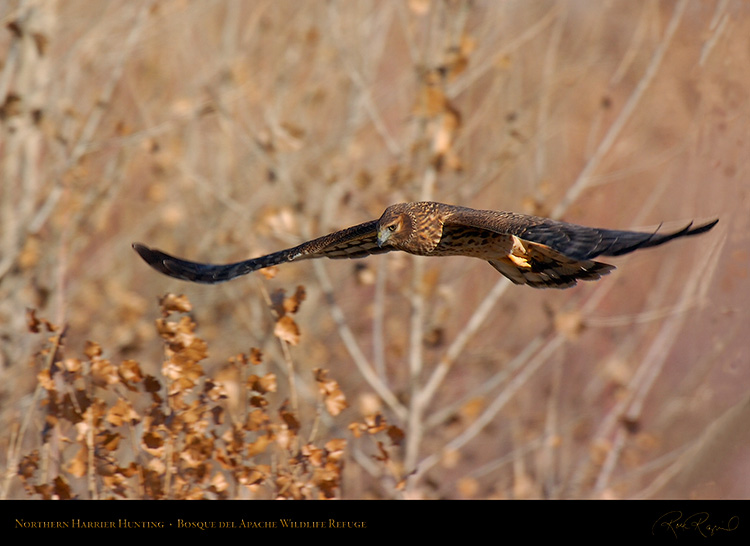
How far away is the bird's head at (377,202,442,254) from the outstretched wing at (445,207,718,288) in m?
0.12

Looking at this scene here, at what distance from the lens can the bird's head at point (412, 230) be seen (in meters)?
4.94

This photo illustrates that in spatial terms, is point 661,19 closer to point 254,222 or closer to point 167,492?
point 254,222

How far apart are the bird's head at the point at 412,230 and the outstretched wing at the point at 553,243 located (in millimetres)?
116

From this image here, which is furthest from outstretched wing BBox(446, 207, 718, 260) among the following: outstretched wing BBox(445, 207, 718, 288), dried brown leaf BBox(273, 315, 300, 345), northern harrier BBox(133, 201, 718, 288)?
dried brown leaf BBox(273, 315, 300, 345)

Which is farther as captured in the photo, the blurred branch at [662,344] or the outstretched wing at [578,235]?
the blurred branch at [662,344]

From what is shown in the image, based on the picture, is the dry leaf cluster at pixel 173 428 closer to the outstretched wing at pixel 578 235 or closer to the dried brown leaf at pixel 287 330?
Answer: the dried brown leaf at pixel 287 330

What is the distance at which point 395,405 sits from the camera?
6715 millimetres

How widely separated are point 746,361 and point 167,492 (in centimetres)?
487

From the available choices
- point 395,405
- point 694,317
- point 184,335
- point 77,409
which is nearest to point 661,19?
point 694,317

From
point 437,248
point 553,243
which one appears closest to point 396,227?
point 437,248

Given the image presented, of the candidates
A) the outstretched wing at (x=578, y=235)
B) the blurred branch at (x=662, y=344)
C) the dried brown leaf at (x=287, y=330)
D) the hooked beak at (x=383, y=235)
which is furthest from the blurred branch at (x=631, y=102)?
the dried brown leaf at (x=287, y=330)

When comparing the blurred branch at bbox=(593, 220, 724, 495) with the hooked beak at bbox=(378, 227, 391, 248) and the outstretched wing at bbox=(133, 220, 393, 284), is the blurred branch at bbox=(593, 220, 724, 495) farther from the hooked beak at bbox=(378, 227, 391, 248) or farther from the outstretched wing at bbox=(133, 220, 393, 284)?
the hooked beak at bbox=(378, 227, 391, 248)

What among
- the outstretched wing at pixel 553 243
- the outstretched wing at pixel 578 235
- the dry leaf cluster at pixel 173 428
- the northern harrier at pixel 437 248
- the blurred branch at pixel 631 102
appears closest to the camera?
the outstretched wing at pixel 578 235

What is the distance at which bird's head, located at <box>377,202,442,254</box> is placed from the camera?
494 centimetres
